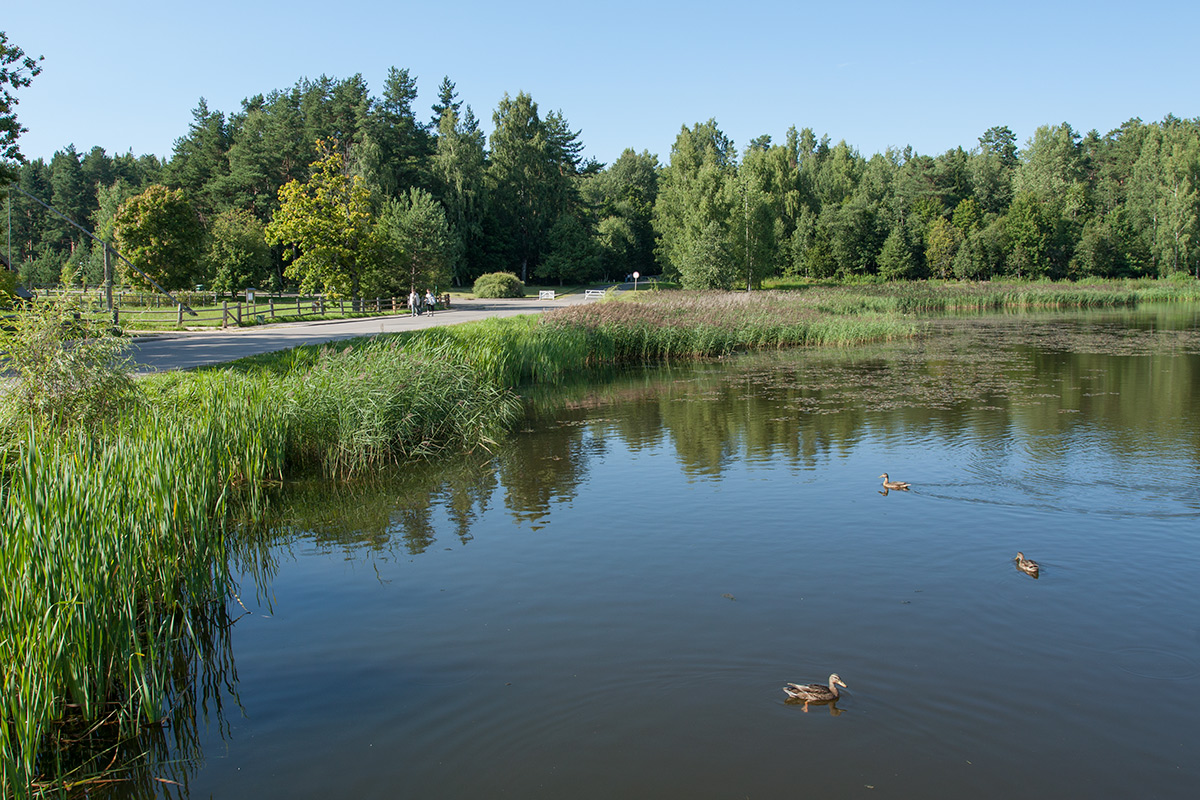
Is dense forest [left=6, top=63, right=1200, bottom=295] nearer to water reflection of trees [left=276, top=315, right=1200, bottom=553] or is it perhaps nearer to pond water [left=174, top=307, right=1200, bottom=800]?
water reflection of trees [left=276, top=315, right=1200, bottom=553]

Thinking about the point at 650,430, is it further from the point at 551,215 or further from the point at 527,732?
the point at 551,215

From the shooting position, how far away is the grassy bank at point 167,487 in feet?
14.7

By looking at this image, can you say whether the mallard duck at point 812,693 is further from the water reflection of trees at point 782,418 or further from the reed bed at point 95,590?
the water reflection of trees at point 782,418

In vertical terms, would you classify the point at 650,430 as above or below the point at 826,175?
below

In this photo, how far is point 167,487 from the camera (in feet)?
20.8

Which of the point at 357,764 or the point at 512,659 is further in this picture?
the point at 512,659

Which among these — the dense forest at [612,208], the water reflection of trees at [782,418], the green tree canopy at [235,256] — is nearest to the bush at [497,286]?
the dense forest at [612,208]

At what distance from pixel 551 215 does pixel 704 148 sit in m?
17.5

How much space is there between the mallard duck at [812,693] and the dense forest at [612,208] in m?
39.6

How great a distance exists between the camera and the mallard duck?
520 centimetres

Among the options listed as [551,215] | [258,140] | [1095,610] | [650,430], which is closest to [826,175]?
[551,215]

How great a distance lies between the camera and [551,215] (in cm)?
7456

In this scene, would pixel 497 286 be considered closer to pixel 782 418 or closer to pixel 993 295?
pixel 993 295

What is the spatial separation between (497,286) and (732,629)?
5229 centimetres
